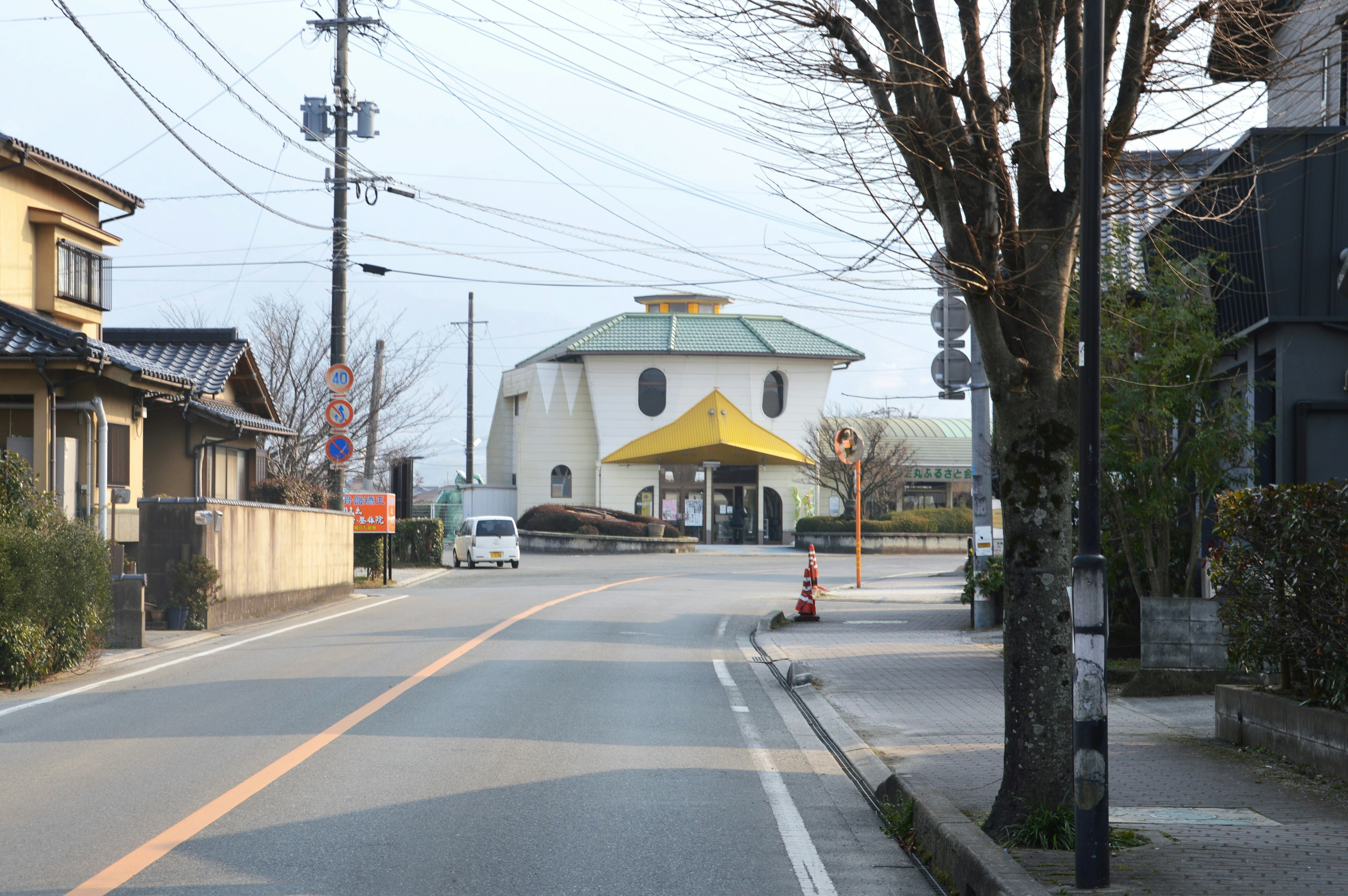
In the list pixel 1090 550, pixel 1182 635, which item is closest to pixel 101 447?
pixel 1182 635

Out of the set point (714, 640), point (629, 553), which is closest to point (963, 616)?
point (714, 640)

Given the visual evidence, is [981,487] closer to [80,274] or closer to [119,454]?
[119,454]

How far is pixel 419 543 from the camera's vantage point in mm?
35219

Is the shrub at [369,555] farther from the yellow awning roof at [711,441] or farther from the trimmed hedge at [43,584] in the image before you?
the yellow awning roof at [711,441]

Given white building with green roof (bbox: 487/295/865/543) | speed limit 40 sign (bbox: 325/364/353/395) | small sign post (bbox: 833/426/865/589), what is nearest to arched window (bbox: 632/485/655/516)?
white building with green roof (bbox: 487/295/865/543)

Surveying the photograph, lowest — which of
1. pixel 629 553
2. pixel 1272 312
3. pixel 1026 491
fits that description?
pixel 629 553

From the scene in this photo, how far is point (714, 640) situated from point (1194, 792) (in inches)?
397

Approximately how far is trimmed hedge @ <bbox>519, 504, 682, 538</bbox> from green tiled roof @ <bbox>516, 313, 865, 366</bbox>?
7623 mm

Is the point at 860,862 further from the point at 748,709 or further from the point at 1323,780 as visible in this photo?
the point at 748,709

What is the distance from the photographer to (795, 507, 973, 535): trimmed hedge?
45.8m

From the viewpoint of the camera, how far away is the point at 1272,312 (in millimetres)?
11438

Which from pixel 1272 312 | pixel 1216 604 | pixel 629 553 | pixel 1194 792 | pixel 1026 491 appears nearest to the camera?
pixel 1026 491

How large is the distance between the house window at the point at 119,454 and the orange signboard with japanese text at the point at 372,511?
7307 millimetres

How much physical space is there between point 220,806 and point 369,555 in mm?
22660
